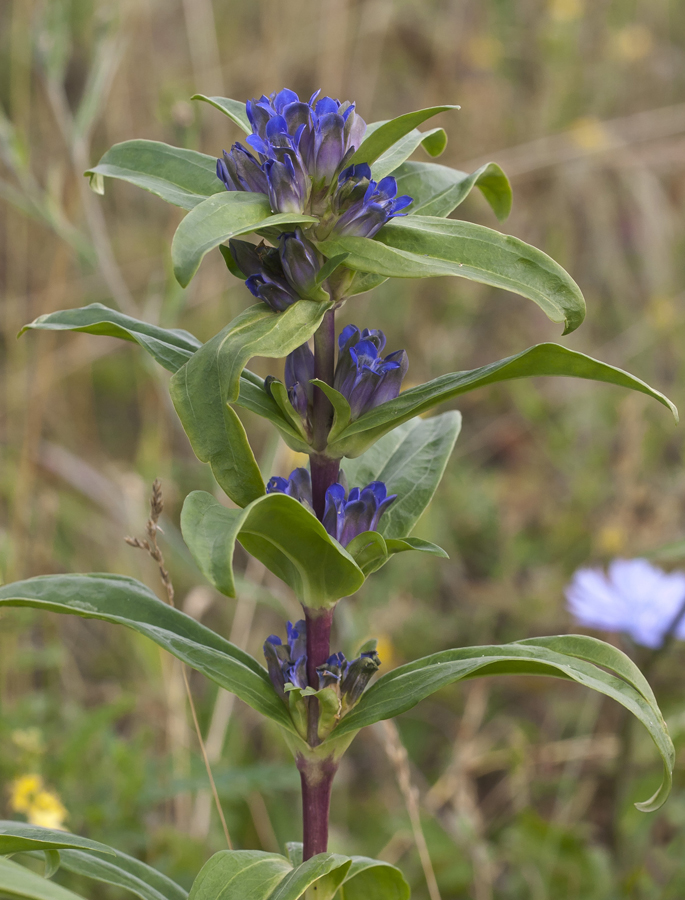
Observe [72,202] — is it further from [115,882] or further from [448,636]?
[115,882]

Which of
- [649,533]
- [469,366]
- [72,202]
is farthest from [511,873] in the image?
[72,202]

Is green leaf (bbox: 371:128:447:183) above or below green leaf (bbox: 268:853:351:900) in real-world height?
above

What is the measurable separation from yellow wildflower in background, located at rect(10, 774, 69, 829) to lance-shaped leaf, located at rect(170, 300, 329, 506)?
1103 mm

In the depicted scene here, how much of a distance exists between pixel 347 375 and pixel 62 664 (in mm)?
1938

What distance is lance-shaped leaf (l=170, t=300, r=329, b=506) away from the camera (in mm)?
845

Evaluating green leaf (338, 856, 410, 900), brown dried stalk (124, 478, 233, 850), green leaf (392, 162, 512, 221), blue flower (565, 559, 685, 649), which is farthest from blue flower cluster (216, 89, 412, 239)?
blue flower (565, 559, 685, 649)

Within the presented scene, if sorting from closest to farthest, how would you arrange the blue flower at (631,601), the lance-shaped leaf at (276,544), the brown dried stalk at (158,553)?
the lance-shaped leaf at (276,544), the brown dried stalk at (158,553), the blue flower at (631,601)

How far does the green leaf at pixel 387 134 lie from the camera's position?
0.91m

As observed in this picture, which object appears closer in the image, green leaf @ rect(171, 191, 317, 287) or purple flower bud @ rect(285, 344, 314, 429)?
green leaf @ rect(171, 191, 317, 287)

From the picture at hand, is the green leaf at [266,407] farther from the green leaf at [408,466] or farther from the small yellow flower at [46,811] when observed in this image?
the small yellow flower at [46,811]

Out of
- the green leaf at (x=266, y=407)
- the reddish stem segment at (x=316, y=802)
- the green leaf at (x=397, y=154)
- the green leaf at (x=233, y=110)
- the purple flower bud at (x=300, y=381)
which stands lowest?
the reddish stem segment at (x=316, y=802)

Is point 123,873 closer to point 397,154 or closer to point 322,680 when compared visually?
point 322,680

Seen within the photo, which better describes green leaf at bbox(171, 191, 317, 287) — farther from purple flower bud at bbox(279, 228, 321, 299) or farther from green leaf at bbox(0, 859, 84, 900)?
green leaf at bbox(0, 859, 84, 900)

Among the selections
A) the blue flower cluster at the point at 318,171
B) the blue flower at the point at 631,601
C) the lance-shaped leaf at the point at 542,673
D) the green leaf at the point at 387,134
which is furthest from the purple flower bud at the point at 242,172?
the blue flower at the point at 631,601
